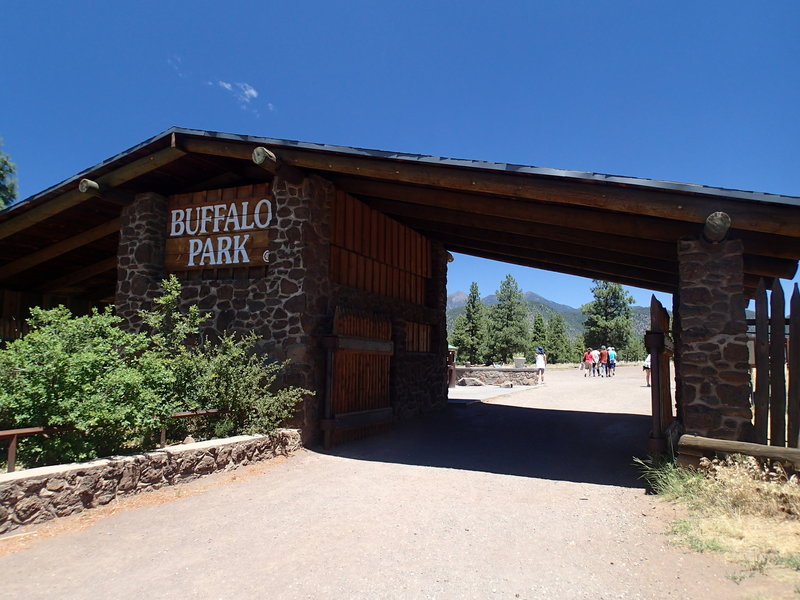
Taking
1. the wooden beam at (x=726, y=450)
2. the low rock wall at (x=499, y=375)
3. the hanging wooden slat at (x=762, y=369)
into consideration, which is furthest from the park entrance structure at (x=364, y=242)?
the low rock wall at (x=499, y=375)

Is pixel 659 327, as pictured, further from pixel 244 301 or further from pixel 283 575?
pixel 244 301

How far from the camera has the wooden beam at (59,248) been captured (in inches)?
431

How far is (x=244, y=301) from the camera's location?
8.95m

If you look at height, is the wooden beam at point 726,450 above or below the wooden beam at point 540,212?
below

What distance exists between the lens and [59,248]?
11.5 meters

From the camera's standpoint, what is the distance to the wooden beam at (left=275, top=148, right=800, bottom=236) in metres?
5.88

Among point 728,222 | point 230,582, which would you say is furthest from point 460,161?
point 230,582

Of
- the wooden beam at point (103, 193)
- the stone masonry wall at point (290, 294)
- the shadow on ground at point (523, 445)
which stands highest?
the wooden beam at point (103, 193)

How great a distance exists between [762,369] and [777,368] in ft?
0.58

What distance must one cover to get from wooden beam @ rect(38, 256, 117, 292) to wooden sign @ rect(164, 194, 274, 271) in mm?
3564

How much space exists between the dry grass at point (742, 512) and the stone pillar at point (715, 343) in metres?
0.67

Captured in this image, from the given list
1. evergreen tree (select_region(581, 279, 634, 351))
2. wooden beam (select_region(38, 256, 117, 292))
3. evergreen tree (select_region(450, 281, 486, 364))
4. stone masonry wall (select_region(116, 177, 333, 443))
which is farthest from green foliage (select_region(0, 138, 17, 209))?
A: evergreen tree (select_region(581, 279, 634, 351))

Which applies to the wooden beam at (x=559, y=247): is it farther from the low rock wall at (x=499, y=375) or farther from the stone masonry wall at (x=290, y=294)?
the low rock wall at (x=499, y=375)

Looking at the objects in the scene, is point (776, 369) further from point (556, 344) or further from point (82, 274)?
point (556, 344)
